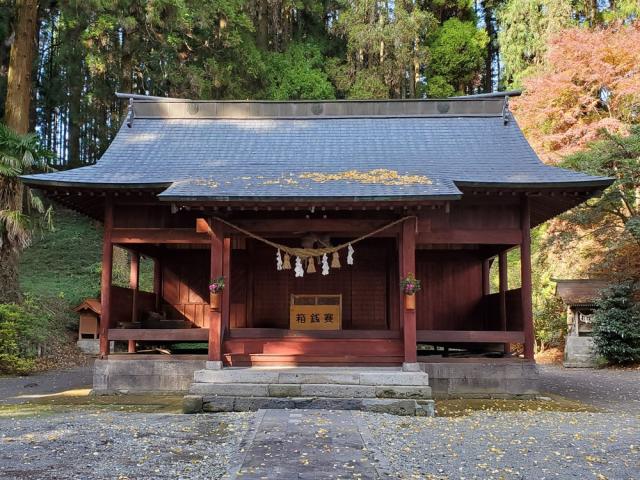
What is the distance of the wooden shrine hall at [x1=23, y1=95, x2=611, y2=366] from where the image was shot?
10.1m

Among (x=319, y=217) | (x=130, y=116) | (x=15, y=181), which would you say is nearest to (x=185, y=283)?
(x=130, y=116)

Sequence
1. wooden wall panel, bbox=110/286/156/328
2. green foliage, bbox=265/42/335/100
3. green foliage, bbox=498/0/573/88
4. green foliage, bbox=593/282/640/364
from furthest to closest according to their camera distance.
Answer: green foliage, bbox=265/42/335/100 → green foliage, bbox=498/0/573/88 → green foliage, bbox=593/282/640/364 → wooden wall panel, bbox=110/286/156/328

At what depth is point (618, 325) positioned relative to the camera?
16109mm

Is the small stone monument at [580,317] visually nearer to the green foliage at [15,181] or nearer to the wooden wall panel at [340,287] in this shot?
the wooden wall panel at [340,287]

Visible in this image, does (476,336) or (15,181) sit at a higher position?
(15,181)

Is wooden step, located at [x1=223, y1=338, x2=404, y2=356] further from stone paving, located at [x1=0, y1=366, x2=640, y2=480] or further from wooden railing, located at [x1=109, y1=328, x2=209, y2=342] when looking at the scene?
stone paving, located at [x1=0, y1=366, x2=640, y2=480]

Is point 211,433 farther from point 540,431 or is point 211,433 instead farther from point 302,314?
point 302,314

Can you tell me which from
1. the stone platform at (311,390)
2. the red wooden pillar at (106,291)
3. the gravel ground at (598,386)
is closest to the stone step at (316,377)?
the stone platform at (311,390)

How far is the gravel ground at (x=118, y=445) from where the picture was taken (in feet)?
17.0

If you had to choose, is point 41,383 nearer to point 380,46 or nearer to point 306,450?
point 306,450

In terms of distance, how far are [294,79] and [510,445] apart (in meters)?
23.5

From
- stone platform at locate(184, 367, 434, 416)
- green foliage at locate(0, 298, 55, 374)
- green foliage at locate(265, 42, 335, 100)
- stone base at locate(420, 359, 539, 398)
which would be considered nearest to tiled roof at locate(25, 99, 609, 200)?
stone platform at locate(184, 367, 434, 416)

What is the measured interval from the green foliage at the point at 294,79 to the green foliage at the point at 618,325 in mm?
15856

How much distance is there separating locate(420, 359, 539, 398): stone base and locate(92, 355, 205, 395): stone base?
14.5 feet
